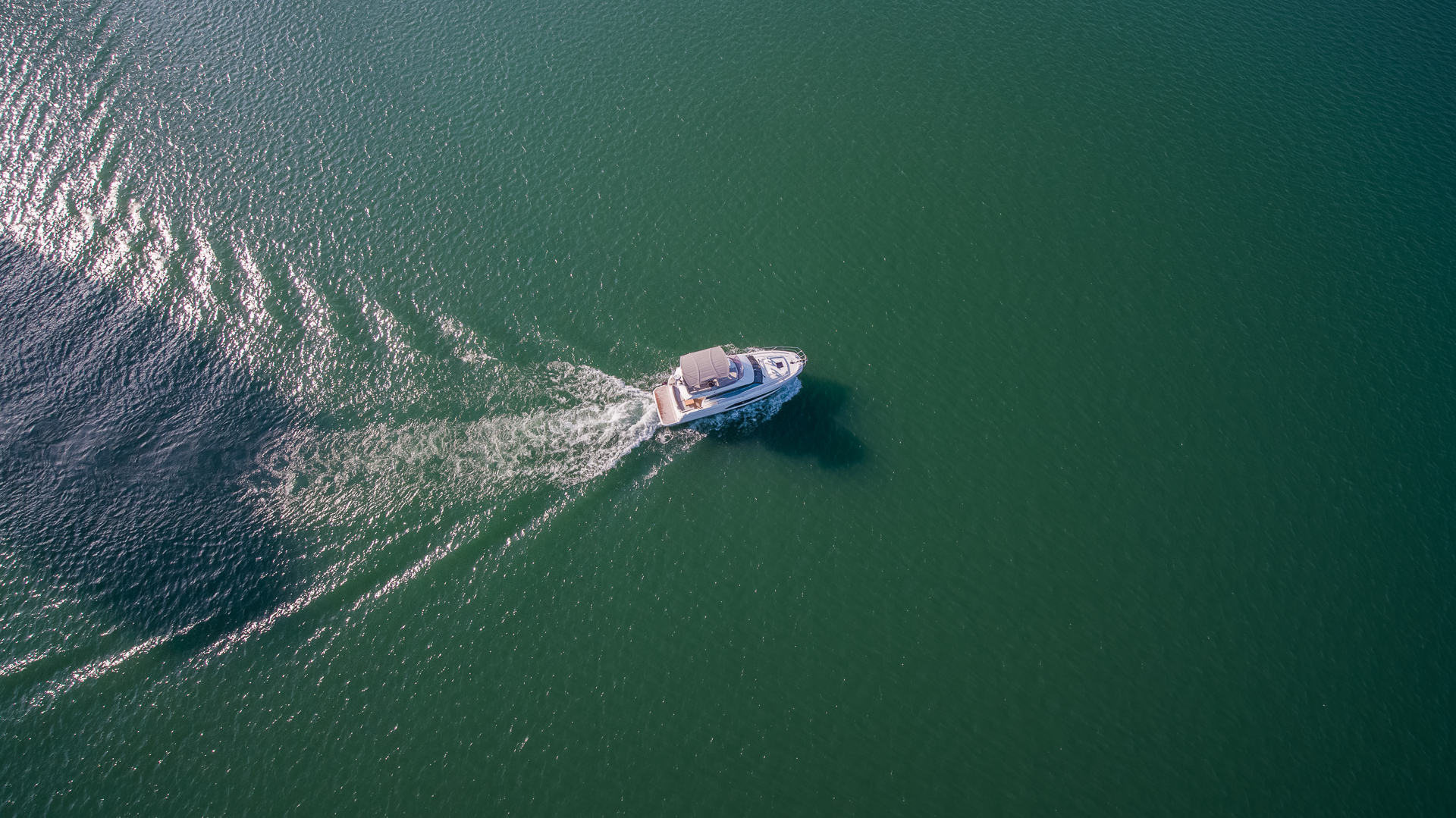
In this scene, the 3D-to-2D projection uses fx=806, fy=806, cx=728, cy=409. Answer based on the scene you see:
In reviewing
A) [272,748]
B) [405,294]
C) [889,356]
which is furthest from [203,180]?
[889,356]

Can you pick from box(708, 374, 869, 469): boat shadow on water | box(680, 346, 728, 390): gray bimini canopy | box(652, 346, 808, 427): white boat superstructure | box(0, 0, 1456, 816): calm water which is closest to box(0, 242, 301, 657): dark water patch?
box(0, 0, 1456, 816): calm water

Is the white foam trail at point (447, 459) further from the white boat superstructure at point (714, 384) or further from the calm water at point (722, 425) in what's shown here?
the white boat superstructure at point (714, 384)

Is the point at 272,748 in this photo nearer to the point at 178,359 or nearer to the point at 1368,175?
the point at 178,359

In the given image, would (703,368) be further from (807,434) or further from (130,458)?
(130,458)

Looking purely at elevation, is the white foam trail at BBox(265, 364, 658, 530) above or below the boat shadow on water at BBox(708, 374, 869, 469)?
above

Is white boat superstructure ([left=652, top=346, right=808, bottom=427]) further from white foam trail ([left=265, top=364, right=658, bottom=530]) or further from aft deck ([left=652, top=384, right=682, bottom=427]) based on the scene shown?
white foam trail ([left=265, top=364, right=658, bottom=530])

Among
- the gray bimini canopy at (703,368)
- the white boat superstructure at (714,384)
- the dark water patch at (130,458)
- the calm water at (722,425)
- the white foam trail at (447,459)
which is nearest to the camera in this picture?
the calm water at (722,425)

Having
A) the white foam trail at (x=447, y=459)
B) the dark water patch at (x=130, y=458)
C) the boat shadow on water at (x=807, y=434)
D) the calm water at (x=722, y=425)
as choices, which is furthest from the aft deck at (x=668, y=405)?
the dark water patch at (x=130, y=458)
